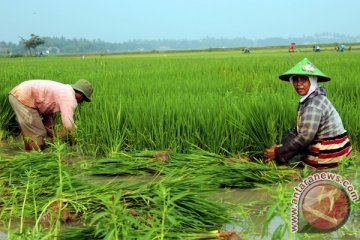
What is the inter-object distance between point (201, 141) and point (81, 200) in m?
1.42

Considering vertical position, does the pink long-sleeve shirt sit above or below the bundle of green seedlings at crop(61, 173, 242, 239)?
above

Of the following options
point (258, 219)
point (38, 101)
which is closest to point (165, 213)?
point (258, 219)

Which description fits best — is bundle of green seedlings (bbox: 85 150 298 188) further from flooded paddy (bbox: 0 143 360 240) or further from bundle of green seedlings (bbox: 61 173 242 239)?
bundle of green seedlings (bbox: 61 173 242 239)

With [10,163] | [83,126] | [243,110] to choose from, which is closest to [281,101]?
[243,110]

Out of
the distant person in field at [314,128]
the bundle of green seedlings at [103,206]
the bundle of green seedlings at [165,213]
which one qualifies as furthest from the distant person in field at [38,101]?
the distant person in field at [314,128]

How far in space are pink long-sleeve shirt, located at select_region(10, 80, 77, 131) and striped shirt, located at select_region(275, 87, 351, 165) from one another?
1.95 metres

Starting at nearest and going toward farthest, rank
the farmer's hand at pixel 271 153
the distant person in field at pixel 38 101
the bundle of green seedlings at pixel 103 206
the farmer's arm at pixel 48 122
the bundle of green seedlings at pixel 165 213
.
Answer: the bundle of green seedlings at pixel 165 213
the bundle of green seedlings at pixel 103 206
the farmer's hand at pixel 271 153
the distant person in field at pixel 38 101
the farmer's arm at pixel 48 122

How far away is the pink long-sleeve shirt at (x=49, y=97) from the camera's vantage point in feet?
13.5

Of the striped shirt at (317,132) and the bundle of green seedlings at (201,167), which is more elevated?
the striped shirt at (317,132)

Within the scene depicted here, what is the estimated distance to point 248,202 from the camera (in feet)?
9.37

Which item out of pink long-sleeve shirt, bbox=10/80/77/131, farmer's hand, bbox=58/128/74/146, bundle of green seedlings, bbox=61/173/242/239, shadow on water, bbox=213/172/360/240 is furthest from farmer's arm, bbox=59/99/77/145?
shadow on water, bbox=213/172/360/240

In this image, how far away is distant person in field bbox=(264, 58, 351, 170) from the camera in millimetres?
3143

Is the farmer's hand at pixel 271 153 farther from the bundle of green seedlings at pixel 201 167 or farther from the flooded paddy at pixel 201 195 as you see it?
the flooded paddy at pixel 201 195

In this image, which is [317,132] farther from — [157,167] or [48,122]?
[48,122]
